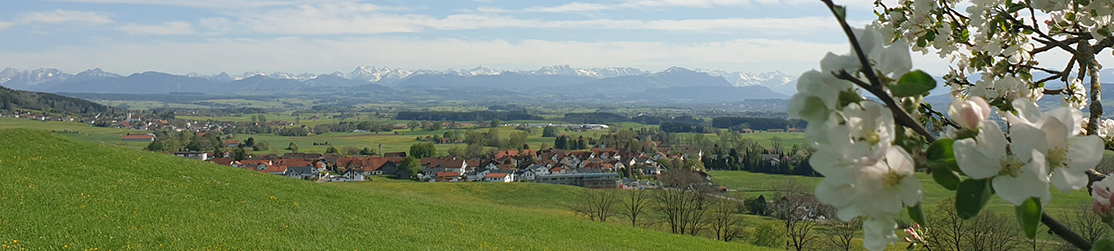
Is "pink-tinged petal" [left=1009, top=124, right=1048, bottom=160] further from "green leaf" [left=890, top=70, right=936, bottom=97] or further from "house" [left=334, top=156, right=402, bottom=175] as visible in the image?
"house" [left=334, top=156, right=402, bottom=175]

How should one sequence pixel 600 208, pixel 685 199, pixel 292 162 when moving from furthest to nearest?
pixel 292 162
pixel 600 208
pixel 685 199

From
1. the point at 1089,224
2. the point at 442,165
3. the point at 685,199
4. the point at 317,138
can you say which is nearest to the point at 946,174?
the point at 1089,224

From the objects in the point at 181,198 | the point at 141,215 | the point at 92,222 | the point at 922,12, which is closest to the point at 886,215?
the point at 922,12

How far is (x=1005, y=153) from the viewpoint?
0.88 metres

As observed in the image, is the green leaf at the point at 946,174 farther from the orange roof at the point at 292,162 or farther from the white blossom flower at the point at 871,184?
the orange roof at the point at 292,162

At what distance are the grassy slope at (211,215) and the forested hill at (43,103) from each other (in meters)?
114

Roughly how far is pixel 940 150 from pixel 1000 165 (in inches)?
2.8

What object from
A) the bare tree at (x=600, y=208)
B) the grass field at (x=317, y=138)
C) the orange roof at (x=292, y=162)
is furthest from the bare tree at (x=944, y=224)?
the grass field at (x=317, y=138)

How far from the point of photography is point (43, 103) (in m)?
114

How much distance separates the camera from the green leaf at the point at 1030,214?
942mm

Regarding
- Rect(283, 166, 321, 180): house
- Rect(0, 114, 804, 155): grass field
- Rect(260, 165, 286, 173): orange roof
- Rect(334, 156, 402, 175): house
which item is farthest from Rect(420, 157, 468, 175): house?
Rect(0, 114, 804, 155): grass field

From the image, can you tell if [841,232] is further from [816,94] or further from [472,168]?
[472,168]

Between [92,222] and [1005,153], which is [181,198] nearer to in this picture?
[92,222]

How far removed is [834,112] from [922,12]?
2.03 meters
